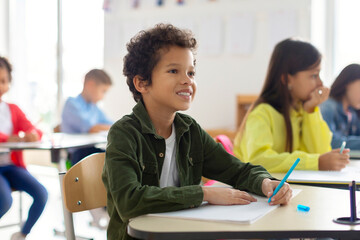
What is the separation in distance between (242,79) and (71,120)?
183cm

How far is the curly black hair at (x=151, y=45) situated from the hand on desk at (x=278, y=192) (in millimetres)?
483

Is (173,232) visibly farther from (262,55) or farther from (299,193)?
(262,55)

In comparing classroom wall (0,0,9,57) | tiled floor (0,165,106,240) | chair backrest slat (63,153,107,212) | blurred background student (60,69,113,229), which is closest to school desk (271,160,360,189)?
chair backrest slat (63,153,107,212)

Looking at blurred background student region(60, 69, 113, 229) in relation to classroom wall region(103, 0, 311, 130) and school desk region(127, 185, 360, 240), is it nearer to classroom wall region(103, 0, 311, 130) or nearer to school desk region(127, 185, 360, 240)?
classroom wall region(103, 0, 311, 130)

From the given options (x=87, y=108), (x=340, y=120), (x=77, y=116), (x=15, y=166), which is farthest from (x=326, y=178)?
(x=87, y=108)

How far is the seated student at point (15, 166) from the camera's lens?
2480mm

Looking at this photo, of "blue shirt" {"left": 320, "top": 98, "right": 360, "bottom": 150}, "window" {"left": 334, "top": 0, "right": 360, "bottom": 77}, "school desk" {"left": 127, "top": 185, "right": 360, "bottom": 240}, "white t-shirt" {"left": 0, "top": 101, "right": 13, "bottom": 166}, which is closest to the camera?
"school desk" {"left": 127, "top": 185, "right": 360, "bottom": 240}

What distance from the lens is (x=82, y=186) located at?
4.47 ft

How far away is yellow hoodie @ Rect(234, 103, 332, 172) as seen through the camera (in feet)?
5.78

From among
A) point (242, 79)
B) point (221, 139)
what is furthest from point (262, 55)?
point (221, 139)

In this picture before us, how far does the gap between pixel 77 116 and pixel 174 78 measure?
285 centimetres

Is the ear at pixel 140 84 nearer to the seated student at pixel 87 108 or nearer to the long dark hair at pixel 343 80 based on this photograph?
the long dark hair at pixel 343 80

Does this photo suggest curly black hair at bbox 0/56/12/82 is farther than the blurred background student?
No

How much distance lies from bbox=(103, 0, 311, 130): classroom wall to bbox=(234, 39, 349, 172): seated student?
2.52 meters
